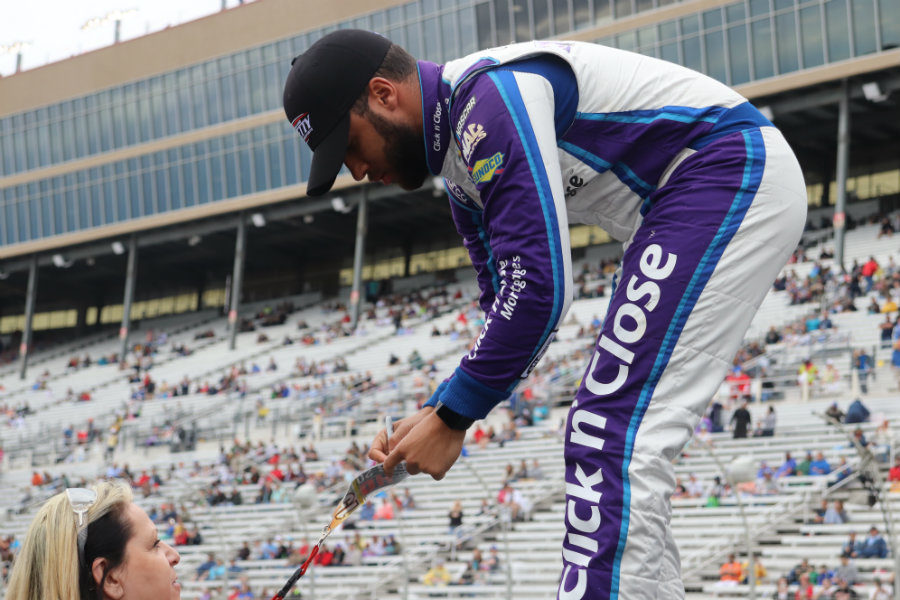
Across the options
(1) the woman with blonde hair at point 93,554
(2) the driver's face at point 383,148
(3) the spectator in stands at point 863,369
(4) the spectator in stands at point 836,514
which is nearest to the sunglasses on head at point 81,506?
(1) the woman with blonde hair at point 93,554

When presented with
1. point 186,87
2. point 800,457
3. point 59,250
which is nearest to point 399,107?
point 800,457

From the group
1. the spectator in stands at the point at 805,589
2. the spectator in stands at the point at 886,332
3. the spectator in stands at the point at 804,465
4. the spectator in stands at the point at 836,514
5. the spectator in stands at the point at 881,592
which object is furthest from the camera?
the spectator in stands at the point at 886,332

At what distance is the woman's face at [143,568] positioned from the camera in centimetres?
286

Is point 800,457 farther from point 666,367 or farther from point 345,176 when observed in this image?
point 345,176

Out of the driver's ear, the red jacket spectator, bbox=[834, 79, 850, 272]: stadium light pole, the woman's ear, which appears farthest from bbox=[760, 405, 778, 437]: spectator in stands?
the woman's ear

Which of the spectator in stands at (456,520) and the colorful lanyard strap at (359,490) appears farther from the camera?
the spectator in stands at (456,520)

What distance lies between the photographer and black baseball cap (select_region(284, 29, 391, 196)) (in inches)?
124

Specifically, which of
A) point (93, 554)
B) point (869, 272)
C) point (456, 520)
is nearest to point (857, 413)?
point (456, 520)

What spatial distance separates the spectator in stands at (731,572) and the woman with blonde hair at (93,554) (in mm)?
15417

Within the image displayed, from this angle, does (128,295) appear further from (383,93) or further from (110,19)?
(383,93)

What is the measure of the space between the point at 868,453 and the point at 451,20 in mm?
31348

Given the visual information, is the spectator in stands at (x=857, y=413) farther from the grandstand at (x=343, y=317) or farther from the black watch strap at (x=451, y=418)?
the black watch strap at (x=451, y=418)

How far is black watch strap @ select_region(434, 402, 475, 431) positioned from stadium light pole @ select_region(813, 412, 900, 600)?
502 inches

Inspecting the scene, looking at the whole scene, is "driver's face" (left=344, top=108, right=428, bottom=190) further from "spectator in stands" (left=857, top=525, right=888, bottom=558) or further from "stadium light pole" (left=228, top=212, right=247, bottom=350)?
"stadium light pole" (left=228, top=212, right=247, bottom=350)
